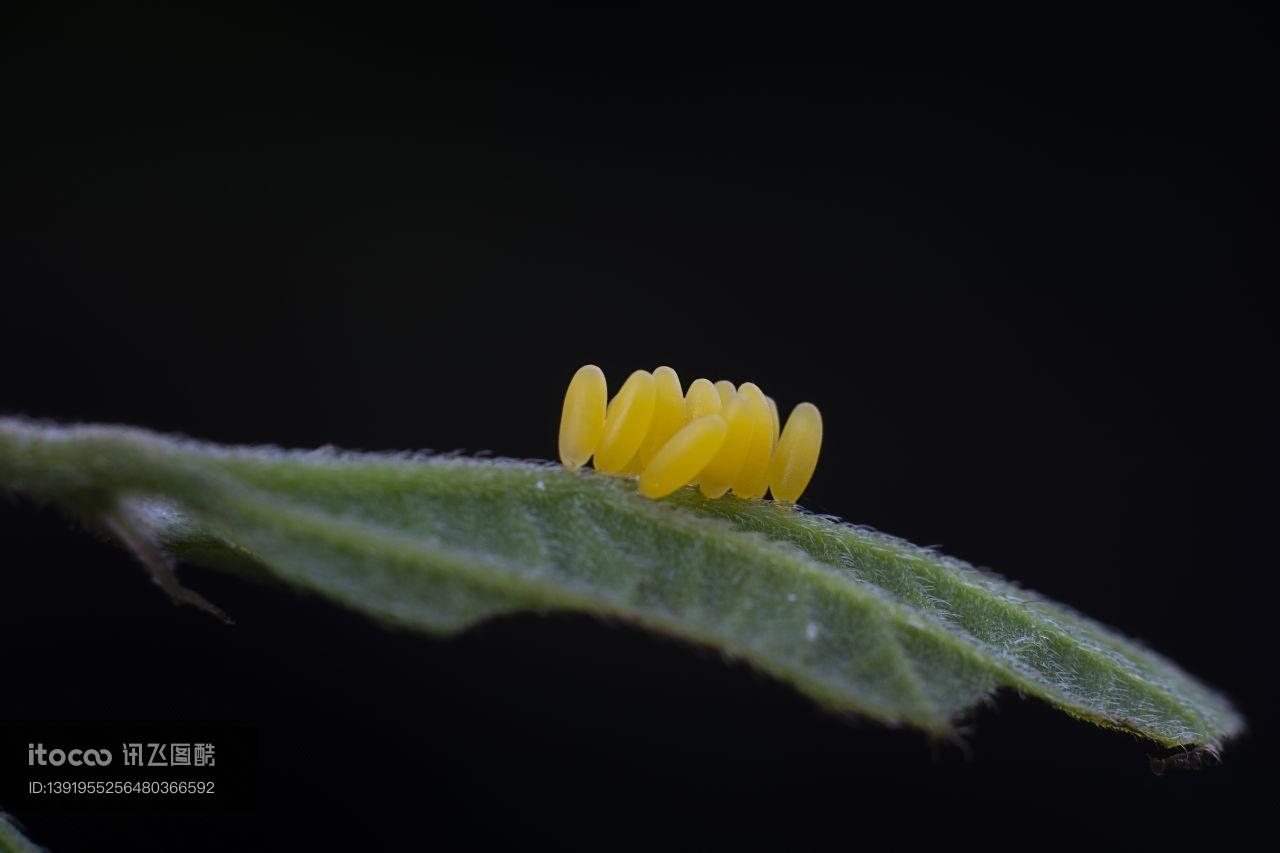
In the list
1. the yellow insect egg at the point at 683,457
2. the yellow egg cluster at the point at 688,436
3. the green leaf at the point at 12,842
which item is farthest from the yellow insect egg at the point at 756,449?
the green leaf at the point at 12,842

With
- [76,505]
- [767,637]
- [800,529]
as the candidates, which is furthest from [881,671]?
[76,505]

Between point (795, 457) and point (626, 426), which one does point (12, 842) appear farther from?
point (795, 457)

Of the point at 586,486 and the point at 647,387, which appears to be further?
the point at 647,387

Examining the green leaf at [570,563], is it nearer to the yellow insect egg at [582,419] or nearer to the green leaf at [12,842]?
the yellow insect egg at [582,419]

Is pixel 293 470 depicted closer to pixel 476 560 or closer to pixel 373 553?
pixel 373 553

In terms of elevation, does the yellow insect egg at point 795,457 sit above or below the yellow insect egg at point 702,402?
below
